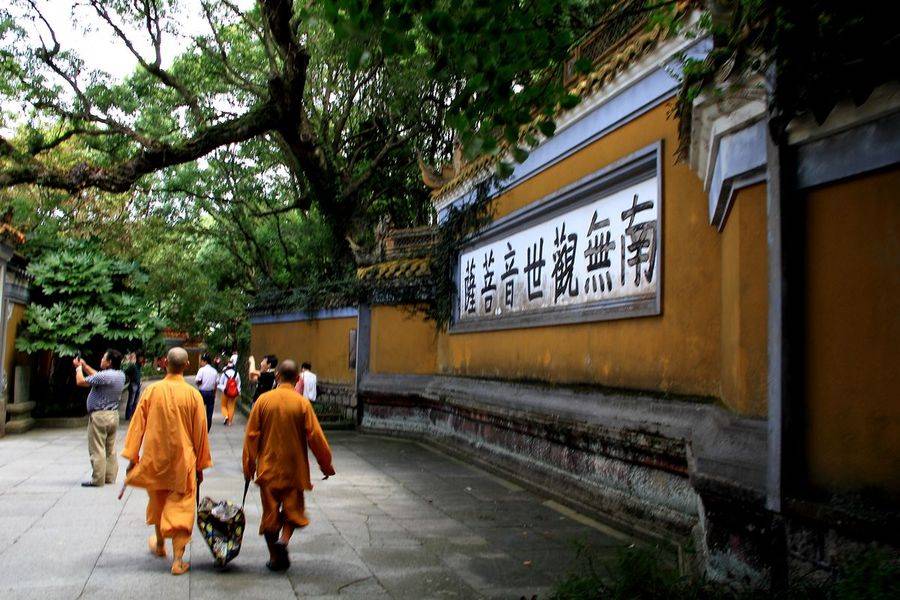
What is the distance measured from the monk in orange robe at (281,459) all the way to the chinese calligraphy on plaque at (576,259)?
3173mm

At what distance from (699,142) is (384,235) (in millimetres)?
10376

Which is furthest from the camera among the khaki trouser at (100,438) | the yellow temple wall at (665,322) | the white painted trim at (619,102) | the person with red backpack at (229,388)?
the person with red backpack at (229,388)

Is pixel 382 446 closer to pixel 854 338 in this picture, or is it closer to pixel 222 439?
pixel 222 439

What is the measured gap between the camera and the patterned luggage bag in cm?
534

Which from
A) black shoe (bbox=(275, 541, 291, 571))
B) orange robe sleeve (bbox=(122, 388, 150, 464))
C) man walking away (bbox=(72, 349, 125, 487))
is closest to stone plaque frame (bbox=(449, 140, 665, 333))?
black shoe (bbox=(275, 541, 291, 571))

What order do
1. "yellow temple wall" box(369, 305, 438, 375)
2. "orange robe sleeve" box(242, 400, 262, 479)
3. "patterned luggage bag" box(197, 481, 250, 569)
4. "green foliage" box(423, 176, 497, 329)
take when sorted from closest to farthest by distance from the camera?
1. "patterned luggage bag" box(197, 481, 250, 569)
2. "orange robe sleeve" box(242, 400, 262, 479)
3. "green foliage" box(423, 176, 497, 329)
4. "yellow temple wall" box(369, 305, 438, 375)

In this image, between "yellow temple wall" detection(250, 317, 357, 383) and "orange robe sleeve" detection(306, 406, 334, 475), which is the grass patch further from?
"yellow temple wall" detection(250, 317, 357, 383)

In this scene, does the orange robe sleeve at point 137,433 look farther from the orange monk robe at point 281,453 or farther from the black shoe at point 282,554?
the black shoe at point 282,554

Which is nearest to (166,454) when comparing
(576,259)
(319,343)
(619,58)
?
(576,259)

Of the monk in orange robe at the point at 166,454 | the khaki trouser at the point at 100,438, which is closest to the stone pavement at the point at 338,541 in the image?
the khaki trouser at the point at 100,438

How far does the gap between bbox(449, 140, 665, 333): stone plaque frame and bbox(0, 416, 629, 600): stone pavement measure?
6.15 feet

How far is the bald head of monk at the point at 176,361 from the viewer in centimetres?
595

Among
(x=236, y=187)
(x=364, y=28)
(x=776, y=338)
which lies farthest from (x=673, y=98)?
(x=236, y=187)

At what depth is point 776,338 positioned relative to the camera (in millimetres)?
4188
